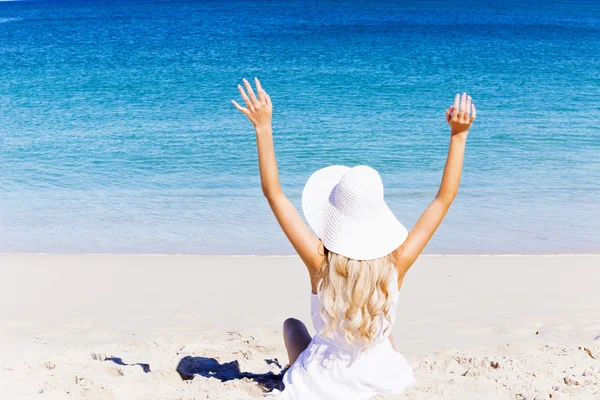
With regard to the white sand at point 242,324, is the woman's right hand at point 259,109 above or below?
above

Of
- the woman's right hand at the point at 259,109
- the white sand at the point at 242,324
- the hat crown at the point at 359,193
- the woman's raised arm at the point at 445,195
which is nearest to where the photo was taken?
the hat crown at the point at 359,193

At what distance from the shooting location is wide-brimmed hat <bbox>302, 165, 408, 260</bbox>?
272 centimetres

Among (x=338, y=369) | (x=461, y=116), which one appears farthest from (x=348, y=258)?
(x=461, y=116)

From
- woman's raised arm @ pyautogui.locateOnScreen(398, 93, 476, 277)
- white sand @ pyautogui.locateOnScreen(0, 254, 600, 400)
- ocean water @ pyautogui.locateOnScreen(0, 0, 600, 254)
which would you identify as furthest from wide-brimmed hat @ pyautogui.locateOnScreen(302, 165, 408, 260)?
ocean water @ pyautogui.locateOnScreen(0, 0, 600, 254)

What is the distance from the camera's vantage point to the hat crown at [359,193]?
2.71 metres

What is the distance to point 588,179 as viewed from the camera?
10008 millimetres

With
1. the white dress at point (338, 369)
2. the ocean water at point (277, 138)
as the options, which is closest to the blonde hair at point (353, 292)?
the white dress at point (338, 369)

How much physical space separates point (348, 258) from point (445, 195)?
2.16ft

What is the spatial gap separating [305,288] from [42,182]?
5.64 meters

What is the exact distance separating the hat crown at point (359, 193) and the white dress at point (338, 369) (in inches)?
18.1

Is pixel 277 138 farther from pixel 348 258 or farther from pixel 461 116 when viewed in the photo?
pixel 348 258

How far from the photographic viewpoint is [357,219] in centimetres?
278

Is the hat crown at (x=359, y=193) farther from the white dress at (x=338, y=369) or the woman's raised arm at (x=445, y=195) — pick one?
the white dress at (x=338, y=369)

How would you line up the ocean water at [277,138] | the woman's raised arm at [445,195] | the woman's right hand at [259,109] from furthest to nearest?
the ocean water at [277,138], the woman's raised arm at [445,195], the woman's right hand at [259,109]
